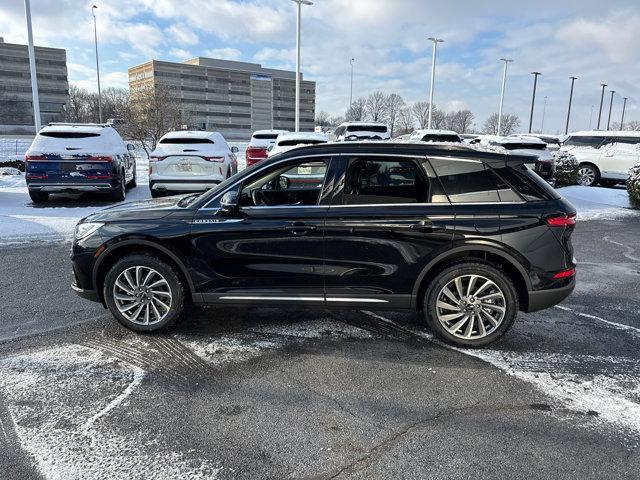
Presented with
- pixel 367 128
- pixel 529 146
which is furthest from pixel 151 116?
pixel 529 146

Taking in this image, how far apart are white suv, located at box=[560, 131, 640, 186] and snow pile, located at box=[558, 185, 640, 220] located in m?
Answer: 1.54

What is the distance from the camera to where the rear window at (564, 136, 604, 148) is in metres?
16.7

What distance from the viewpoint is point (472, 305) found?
4.17 metres

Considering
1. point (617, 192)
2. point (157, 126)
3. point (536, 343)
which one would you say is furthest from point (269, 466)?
point (157, 126)

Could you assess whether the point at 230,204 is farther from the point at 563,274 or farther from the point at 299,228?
the point at 563,274

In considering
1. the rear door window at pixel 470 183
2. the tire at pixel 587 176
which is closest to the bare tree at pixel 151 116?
the tire at pixel 587 176

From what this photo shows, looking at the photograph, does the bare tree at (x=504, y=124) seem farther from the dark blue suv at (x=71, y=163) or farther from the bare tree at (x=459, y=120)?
the dark blue suv at (x=71, y=163)

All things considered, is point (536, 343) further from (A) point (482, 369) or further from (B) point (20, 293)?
(B) point (20, 293)

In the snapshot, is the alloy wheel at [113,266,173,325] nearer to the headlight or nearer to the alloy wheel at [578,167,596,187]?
the headlight

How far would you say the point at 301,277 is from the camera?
13.9ft

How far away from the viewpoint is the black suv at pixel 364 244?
406cm

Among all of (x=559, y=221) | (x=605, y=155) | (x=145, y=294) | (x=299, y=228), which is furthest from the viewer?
(x=605, y=155)

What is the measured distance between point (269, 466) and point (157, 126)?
31.7m

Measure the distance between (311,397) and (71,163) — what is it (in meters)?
9.29
